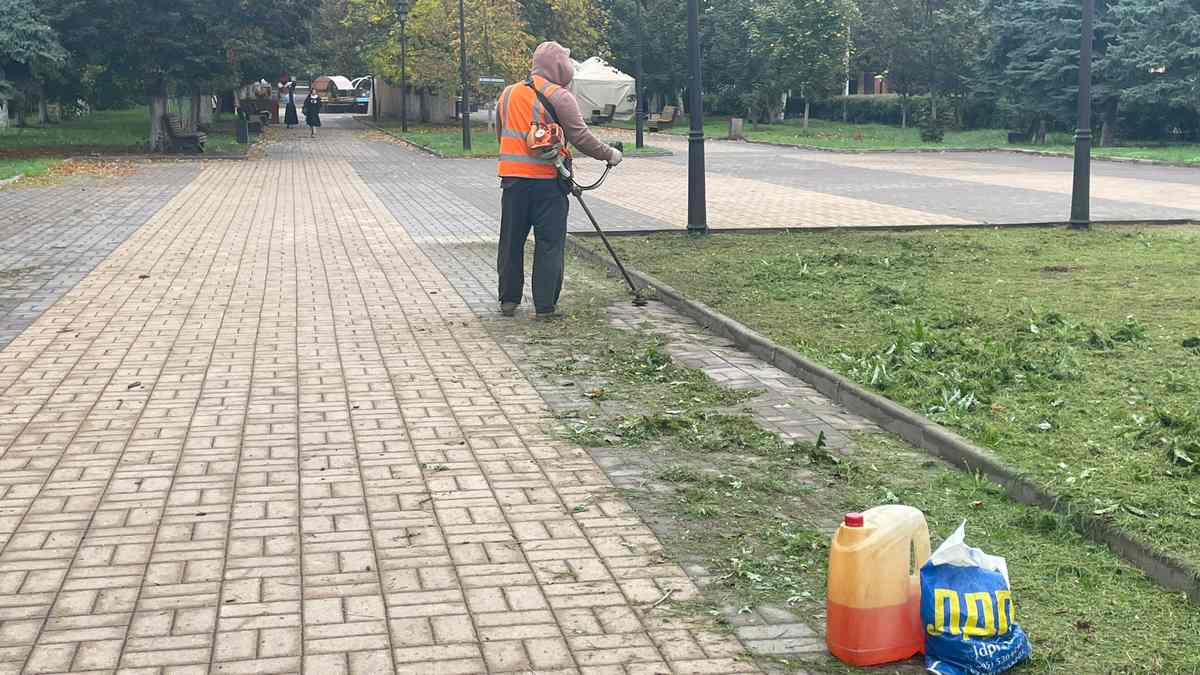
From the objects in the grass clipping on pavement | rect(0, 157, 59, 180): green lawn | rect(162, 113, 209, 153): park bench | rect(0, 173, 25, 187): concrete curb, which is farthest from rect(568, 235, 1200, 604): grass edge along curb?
rect(162, 113, 209, 153): park bench

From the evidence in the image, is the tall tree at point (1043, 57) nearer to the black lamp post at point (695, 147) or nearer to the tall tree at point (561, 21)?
the tall tree at point (561, 21)

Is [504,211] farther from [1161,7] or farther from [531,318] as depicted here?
[1161,7]

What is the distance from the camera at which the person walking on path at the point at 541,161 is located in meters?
9.93

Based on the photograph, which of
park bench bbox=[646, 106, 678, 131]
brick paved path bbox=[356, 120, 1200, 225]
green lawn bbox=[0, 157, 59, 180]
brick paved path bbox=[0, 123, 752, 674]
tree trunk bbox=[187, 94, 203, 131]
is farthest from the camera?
park bench bbox=[646, 106, 678, 131]

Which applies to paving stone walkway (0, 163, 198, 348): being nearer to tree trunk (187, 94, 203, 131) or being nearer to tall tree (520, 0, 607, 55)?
tree trunk (187, 94, 203, 131)

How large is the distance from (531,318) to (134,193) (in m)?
13.7

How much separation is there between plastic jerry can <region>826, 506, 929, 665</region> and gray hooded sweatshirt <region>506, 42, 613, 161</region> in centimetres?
618

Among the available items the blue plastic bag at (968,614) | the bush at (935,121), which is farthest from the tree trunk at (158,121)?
the blue plastic bag at (968,614)

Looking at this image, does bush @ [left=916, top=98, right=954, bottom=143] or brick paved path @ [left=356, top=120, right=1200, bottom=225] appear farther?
bush @ [left=916, top=98, right=954, bottom=143]

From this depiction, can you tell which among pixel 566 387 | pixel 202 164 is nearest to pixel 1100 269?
pixel 566 387

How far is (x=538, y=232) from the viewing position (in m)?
10.1

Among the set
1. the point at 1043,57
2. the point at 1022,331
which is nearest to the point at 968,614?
the point at 1022,331

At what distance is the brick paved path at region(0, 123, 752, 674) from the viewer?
425cm

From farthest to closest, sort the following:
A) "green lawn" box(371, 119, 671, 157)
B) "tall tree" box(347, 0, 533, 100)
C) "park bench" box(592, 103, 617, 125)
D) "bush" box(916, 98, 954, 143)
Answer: "park bench" box(592, 103, 617, 125) < "tall tree" box(347, 0, 533, 100) < "bush" box(916, 98, 954, 143) < "green lawn" box(371, 119, 671, 157)
